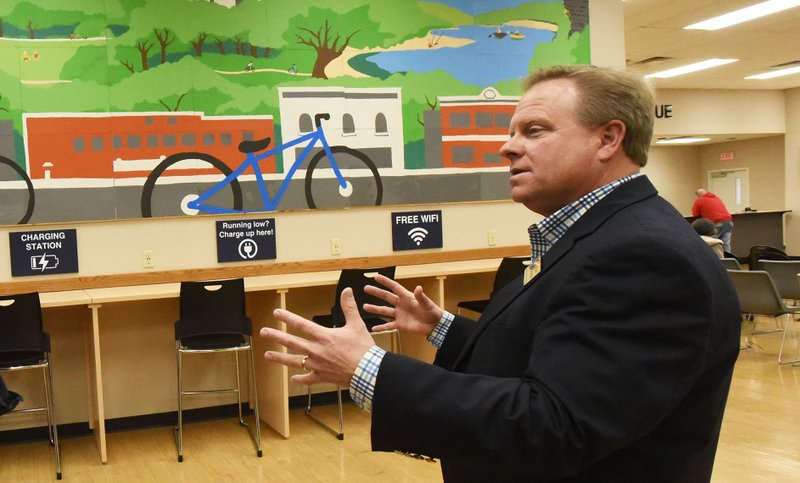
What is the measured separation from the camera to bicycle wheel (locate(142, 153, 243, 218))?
17.2 ft

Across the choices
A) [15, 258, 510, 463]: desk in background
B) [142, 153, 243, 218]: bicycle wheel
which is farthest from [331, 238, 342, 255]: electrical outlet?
[142, 153, 243, 218]: bicycle wheel

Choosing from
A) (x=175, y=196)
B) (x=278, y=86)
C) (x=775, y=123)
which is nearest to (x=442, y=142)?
(x=278, y=86)

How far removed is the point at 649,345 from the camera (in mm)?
1086

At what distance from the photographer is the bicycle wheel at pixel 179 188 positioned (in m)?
5.24

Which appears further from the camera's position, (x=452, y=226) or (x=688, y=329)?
(x=452, y=226)

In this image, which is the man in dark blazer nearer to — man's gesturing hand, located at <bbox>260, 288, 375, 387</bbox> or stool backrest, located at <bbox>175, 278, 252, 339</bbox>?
man's gesturing hand, located at <bbox>260, 288, 375, 387</bbox>

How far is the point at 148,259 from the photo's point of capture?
522cm

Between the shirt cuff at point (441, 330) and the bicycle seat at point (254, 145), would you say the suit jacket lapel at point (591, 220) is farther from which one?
the bicycle seat at point (254, 145)

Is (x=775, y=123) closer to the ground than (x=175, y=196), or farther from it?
farther from it

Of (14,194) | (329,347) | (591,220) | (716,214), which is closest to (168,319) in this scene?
(14,194)

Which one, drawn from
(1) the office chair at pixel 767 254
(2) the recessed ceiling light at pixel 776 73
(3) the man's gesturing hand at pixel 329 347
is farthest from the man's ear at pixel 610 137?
(2) the recessed ceiling light at pixel 776 73

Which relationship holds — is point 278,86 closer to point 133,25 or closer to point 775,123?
point 133,25

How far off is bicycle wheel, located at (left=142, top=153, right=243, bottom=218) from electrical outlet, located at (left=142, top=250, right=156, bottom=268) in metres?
0.24

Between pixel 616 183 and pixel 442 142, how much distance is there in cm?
485
